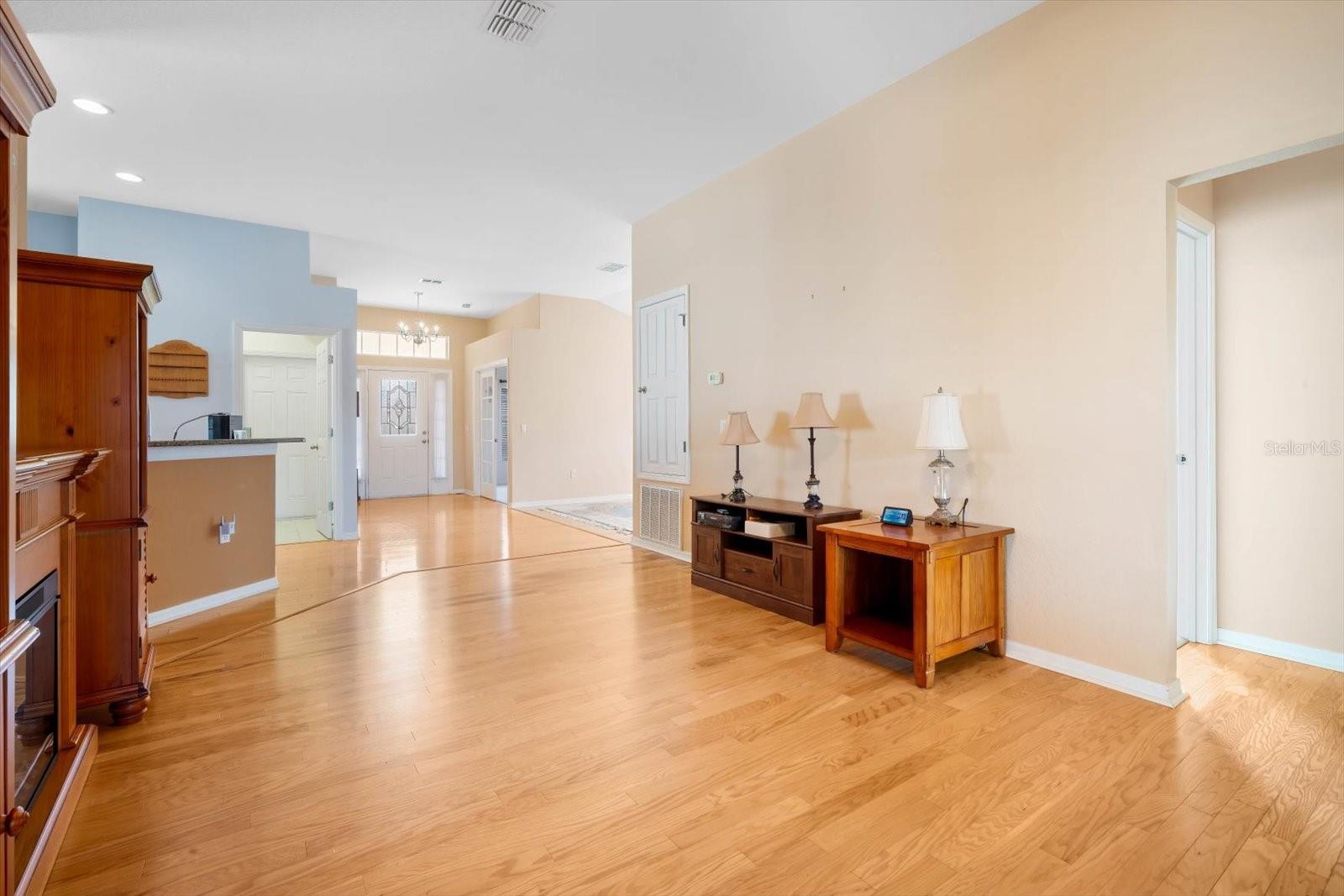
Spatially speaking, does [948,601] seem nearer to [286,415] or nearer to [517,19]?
[517,19]

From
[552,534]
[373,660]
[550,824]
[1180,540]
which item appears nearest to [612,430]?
[552,534]

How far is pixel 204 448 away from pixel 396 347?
6379 millimetres

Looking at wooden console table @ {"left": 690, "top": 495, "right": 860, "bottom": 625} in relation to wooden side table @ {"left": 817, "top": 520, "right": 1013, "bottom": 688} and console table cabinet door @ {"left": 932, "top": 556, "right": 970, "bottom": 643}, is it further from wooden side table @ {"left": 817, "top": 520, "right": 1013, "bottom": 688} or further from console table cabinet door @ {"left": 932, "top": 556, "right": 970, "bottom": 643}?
console table cabinet door @ {"left": 932, "top": 556, "right": 970, "bottom": 643}

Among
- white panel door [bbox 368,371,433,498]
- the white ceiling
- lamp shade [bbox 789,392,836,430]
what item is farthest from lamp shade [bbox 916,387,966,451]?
white panel door [bbox 368,371,433,498]

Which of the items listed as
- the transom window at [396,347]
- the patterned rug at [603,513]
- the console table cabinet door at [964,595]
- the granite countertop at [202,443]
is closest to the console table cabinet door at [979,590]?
the console table cabinet door at [964,595]

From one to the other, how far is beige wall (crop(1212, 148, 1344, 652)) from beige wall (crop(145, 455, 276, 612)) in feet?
17.9

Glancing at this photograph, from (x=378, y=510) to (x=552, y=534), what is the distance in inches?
133

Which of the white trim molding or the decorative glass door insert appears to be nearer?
the white trim molding

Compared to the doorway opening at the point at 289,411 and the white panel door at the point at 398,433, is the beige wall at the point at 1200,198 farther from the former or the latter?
the white panel door at the point at 398,433

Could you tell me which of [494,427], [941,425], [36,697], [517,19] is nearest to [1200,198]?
[941,425]

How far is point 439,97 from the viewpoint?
3.55 metres

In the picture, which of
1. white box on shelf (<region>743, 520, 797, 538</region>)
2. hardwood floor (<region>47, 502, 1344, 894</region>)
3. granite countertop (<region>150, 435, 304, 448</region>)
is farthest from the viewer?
white box on shelf (<region>743, 520, 797, 538</region>)

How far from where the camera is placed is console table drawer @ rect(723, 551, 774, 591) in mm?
3676

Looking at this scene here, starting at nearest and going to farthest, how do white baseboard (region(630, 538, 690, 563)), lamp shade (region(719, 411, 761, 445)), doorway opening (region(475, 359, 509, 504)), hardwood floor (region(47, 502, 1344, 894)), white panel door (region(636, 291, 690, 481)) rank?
hardwood floor (region(47, 502, 1344, 894)) < lamp shade (region(719, 411, 761, 445)) < white baseboard (region(630, 538, 690, 563)) < white panel door (region(636, 291, 690, 481)) < doorway opening (region(475, 359, 509, 504))
